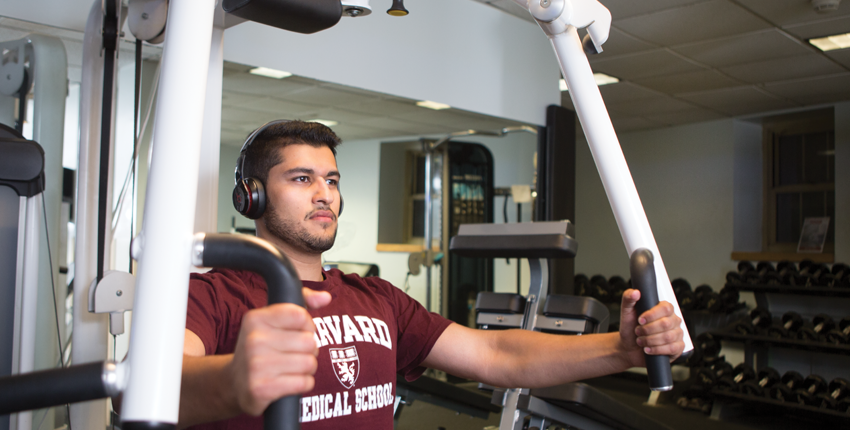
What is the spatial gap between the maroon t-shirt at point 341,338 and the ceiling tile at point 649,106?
4.59 m

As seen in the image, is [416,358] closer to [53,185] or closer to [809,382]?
[53,185]

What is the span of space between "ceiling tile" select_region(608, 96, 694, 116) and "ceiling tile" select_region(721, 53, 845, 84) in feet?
2.51

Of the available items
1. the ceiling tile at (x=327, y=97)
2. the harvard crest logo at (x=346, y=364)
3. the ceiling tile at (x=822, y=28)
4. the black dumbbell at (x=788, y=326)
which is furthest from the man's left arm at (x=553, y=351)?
the black dumbbell at (x=788, y=326)

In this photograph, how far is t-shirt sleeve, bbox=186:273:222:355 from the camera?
1.10 meters

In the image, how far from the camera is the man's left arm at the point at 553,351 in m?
1.04

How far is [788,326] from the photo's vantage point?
471cm

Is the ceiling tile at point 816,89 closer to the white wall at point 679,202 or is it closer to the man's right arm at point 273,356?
the white wall at point 679,202

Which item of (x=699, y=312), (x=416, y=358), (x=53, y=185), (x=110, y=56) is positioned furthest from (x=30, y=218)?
(x=699, y=312)

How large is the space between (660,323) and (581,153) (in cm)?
652

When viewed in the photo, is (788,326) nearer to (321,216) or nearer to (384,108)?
(384,108)

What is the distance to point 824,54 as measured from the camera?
4238 millimetres

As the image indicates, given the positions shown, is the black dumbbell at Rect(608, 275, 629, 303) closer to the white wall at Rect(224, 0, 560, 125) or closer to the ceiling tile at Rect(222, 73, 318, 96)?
the white wall at Rect(224, 0, 560, 125)

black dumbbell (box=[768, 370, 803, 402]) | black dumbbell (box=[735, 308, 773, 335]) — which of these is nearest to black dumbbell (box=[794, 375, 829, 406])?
black dumbbell (box=[768, 370, 803, 402])

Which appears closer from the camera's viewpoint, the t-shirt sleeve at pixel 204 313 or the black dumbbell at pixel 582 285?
the t-shirt sleeve at pixel 204 313
